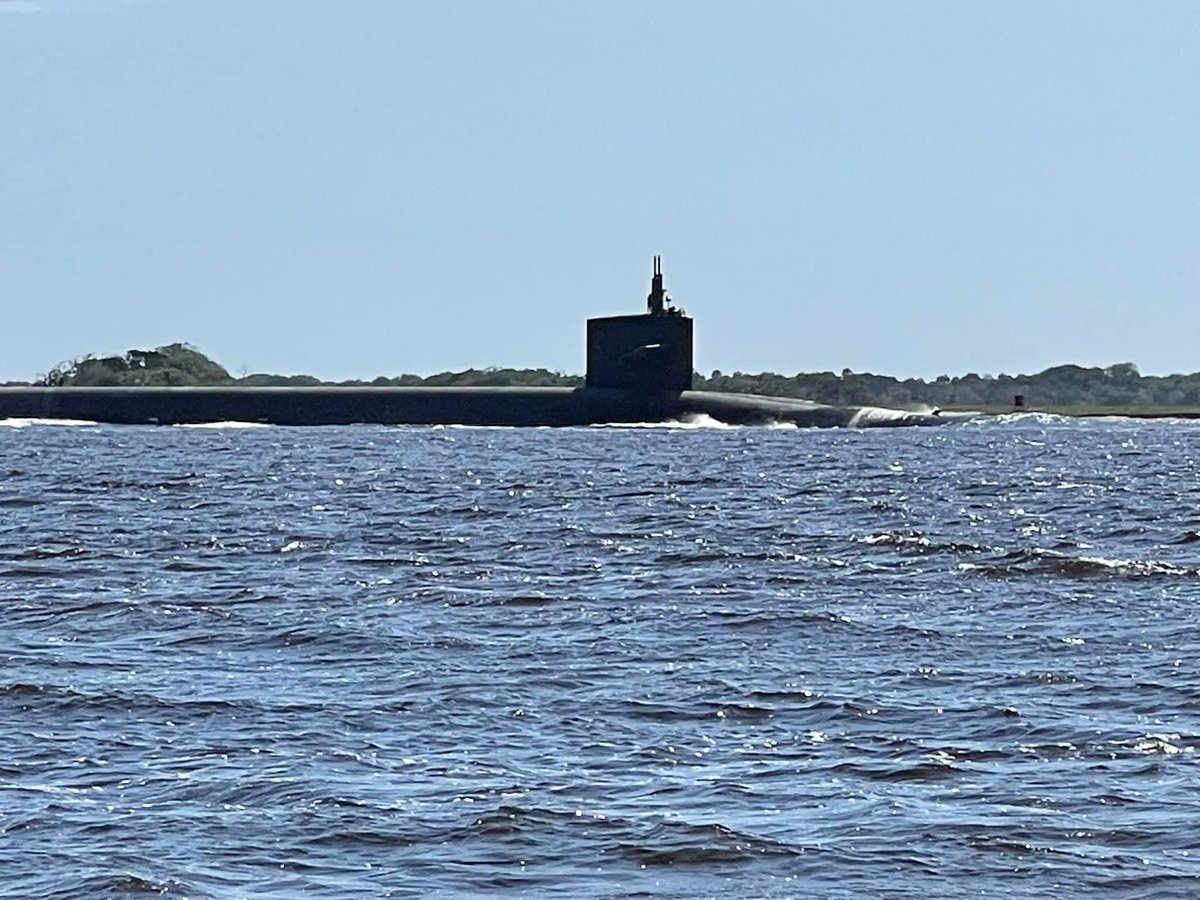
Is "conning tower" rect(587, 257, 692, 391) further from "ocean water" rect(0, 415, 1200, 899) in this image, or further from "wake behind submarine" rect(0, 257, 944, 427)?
"ocean water" rect(0, 415, 1200, 899)

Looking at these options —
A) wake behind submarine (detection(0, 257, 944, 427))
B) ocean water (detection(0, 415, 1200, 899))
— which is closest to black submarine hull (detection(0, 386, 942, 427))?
wake behind submarine (detection(0, 257, 944, 427))

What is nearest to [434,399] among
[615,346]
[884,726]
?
[615,346]

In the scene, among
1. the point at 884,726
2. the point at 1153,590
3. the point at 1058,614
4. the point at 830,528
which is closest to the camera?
the point at 884,726

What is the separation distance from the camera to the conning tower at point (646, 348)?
83812 mm

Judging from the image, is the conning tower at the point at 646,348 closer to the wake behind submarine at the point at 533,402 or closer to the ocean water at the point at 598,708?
the wake behind submarine at the point at 533,402

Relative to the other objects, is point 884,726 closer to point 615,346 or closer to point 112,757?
point 112,757

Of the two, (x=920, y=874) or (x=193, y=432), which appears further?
(x=193, y=432)

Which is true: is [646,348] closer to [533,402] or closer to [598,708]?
[533,402]

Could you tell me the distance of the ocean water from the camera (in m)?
11.5

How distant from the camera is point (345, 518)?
123 feet

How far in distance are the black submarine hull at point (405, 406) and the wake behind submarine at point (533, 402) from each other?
0.15ft

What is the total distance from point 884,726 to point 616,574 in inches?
468

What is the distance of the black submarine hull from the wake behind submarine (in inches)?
1.8

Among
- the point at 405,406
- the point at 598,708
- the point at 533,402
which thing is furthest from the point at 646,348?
the point at 598,708
